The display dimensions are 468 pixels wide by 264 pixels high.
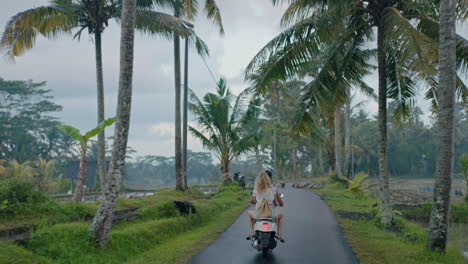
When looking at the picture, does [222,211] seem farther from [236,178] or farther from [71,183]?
[71,183]

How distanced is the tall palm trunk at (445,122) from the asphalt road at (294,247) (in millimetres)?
1724

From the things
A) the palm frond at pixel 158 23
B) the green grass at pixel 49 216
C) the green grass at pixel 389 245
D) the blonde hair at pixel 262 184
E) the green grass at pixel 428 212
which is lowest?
the green grass at pixel 428 212

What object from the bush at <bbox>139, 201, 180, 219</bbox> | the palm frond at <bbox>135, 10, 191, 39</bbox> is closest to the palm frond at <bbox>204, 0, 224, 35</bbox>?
the palm frond at <bbox>135, 10, 191, 39</bbox>

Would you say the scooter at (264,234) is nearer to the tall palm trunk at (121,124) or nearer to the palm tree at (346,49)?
the tall palm trunk at (121,124)

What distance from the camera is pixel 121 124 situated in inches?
316

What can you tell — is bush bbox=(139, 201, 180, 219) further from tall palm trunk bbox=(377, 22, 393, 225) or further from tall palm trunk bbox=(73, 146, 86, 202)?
tall palm trunk bbox=(377, 22, 393, 225)

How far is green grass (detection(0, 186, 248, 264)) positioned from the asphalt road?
42 cm

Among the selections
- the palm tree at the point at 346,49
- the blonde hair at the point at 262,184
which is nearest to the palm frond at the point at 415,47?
the palm tree at the point at 346,49

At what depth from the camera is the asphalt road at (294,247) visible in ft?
23.3

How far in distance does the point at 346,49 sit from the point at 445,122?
5350mm

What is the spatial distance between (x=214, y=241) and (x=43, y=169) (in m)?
19.8

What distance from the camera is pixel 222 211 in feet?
48.0

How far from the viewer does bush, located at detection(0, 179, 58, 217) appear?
8445 mm

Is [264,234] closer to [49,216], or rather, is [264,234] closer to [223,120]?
[49,216]
